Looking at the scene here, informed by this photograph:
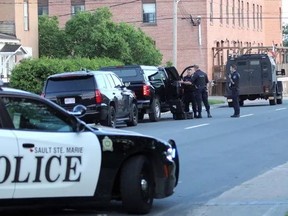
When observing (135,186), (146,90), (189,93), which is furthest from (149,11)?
(135,186)

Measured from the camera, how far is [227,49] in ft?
208

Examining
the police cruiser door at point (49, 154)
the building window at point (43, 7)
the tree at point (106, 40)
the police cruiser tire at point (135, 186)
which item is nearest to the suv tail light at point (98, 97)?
the police cruiser tire at point (135, 186)

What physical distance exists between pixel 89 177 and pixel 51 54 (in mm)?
42809

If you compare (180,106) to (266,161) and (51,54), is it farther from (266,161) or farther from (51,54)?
(51,54)

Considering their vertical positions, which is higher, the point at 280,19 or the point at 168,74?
the point at 280,19

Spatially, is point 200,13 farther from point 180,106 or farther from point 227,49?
point 180,106

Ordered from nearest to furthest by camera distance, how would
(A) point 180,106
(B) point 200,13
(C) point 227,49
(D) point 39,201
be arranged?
1. (D) point 39,201
2. (A) point 180,106
3. (B) point 200,13
4. (C) point 227,49

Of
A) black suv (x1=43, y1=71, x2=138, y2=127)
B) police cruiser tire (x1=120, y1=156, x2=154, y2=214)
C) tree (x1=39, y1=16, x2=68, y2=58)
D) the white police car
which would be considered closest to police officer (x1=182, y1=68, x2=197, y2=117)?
black suv (x1=43, y1=71, x2=138, y2=127)

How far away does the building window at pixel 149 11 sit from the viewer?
5944 centimetres

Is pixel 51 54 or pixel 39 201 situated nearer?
pixel 39 201

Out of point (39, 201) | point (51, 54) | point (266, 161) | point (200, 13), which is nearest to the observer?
point (39, 201)

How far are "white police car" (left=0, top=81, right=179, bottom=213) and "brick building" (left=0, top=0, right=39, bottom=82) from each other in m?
35.8

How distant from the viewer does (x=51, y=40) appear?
5128cm

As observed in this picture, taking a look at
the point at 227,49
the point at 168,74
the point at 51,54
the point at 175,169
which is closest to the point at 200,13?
the point at 227,49
